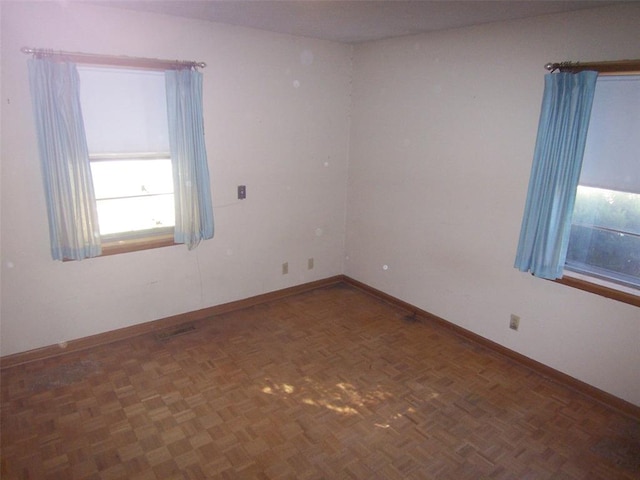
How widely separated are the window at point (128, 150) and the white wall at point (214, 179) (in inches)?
7.6

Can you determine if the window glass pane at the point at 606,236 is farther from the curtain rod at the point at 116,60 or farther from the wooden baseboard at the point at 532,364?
the curtain rod at the point at 116,60

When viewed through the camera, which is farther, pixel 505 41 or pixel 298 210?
pixel 298 210

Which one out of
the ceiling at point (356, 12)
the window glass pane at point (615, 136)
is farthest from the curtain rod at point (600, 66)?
the ceiling at point (356, 12)

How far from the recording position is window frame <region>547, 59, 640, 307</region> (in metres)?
2.59

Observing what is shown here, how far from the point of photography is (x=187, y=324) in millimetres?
3918

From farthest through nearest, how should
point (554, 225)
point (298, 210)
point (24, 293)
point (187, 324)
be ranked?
point (298, 210) → point (187, 324) → point (24, 293) → point (554, 225)

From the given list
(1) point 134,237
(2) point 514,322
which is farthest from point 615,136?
(1) point 134,237

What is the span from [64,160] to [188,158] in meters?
0.87

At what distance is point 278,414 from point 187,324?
151 cm

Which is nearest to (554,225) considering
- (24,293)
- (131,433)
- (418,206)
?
(418,206)

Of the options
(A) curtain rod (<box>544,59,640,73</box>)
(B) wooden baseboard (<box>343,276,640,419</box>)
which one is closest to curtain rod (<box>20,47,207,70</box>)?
(A) curtain rod (<box>544,59,640,73</box>)

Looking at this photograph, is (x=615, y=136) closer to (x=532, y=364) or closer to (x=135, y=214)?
(x=532, y=364)

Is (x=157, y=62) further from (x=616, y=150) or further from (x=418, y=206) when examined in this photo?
(x=616, y=150)

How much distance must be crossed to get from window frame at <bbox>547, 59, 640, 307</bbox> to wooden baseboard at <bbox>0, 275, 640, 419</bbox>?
687mm
